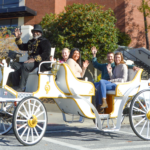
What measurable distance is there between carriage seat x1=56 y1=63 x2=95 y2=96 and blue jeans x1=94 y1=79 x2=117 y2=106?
23cm

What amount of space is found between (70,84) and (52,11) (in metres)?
14.5

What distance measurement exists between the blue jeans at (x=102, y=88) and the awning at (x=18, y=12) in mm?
14197

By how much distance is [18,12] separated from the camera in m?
19.1

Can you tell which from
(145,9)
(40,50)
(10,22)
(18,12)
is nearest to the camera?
(40,50)

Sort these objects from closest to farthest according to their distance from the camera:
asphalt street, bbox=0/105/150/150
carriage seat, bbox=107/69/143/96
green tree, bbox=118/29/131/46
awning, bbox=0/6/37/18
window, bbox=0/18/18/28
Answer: asphalt street, bbox=0/105/150/150
carriage seat, bbox=107/69/143/96
awning, bbox=0/6/37/18
window, bbox=0/18/18/28
green tree, bbox=118/29/131/46

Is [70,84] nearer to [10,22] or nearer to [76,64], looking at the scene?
[76,64]

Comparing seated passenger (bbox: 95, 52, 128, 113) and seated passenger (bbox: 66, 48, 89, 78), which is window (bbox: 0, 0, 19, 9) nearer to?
seated passenger (bbox: 66, 48, 89, 78)

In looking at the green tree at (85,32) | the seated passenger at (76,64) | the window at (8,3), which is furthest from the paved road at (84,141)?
the window at (8,3)

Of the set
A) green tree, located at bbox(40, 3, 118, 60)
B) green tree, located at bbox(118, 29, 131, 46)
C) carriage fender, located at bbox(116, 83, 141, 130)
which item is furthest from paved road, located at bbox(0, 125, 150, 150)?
green tree, located at bbox(118, 29, 131, 46)

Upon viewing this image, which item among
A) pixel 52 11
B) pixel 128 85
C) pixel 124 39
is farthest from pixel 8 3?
pixel 128 85

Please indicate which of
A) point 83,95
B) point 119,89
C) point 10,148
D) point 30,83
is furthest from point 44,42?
point 10,148

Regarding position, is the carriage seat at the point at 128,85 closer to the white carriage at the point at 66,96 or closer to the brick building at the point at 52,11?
the white carriage at the point at 66,96

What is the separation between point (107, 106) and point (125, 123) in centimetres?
295

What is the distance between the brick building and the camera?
19.2m
